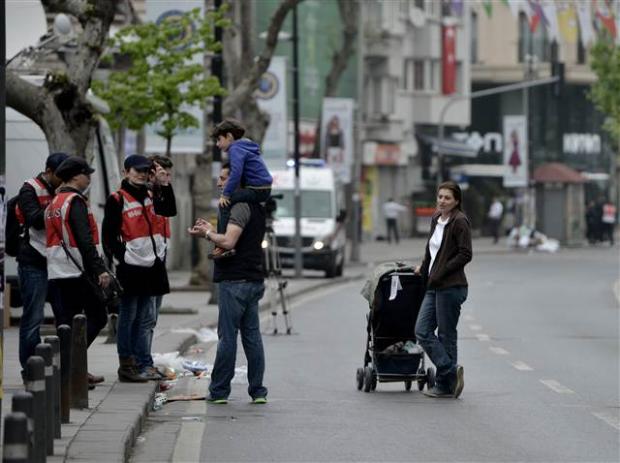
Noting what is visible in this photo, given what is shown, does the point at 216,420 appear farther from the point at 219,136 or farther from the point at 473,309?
the point at 473,309

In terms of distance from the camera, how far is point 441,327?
14.5 m

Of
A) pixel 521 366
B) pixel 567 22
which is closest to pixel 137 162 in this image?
pixel 521 366

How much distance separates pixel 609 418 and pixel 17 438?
7420mm

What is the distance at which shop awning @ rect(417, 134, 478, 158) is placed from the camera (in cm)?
8238

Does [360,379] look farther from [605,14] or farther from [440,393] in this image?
[605,14]

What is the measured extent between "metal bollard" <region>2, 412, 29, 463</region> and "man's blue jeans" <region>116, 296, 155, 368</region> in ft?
25.4

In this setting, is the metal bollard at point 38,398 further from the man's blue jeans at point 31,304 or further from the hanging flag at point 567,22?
the hanging flag at point 567,22

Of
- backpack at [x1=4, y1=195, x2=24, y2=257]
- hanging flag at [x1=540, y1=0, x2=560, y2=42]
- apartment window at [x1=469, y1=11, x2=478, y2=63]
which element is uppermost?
apartment window at [x1=469, y1=11, x2=478, y2=63]

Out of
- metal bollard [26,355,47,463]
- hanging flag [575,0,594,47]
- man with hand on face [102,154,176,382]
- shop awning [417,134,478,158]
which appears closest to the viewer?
metal bollard [26,355,47,463]

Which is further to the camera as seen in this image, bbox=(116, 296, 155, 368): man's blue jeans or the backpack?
bbox=(116, 296, 155, 368): man's blue jeans

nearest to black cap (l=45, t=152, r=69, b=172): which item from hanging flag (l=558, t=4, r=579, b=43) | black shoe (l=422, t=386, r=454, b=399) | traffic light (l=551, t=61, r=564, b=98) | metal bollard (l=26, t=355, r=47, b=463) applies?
black shoe (l=422, t=386, r=454, b=399)

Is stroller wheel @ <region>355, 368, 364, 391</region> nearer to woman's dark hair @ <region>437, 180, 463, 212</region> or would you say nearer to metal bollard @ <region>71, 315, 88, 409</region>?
woman's dark hair @ <region>437, 180, 463, 212</region>

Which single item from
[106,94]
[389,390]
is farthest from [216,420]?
[106,94]

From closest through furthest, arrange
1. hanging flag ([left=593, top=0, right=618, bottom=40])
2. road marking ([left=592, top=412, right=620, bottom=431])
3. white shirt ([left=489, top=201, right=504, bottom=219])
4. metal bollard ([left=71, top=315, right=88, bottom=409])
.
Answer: metal bollard ([left=71, top=315, right=88, bottom=409]), road marking ([left=592, top=412, right=620, bottom=431]), hanging flag ([left=593, top=0, right=618, bottom=40]), white shirt ([left=489, top=201, right=504, bottom=219])
